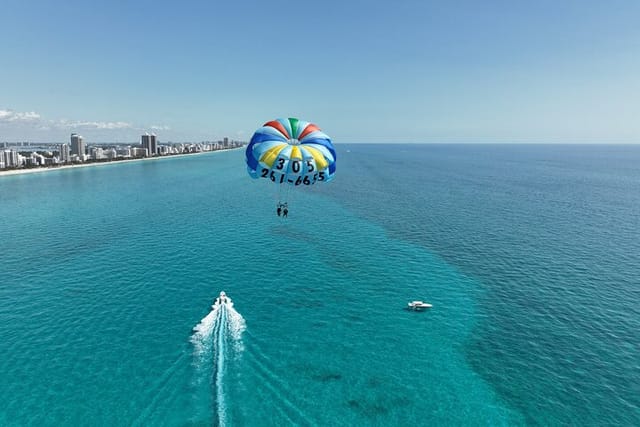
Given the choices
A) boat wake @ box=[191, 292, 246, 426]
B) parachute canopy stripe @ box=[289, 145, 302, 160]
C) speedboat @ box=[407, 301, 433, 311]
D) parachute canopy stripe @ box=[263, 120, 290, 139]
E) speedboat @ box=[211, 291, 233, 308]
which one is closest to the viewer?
boat wake @ box=[191, 292, 246, 426]

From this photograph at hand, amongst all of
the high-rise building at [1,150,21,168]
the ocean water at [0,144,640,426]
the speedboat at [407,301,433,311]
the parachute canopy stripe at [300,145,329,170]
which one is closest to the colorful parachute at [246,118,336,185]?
the parachute canopy stripe at [300,145,329,170]

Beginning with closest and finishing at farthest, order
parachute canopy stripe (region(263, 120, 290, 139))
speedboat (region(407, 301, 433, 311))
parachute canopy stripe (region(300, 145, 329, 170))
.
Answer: parachute canopy stripe (region(300, 145, 329, 170))
parachute canopy stripe (region(263, 120, 290, 139))
speedboat (region(407, 301, 433, 311))

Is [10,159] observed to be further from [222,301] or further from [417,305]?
[417,305]

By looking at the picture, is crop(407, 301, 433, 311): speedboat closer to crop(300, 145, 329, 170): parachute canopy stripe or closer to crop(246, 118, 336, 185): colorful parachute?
crop(246, 118, 336, 185): colorful parachute

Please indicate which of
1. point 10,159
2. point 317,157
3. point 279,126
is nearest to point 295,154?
point 317,157

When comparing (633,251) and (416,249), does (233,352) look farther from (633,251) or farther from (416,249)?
(633,251)

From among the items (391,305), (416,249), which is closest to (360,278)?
(391,305)
